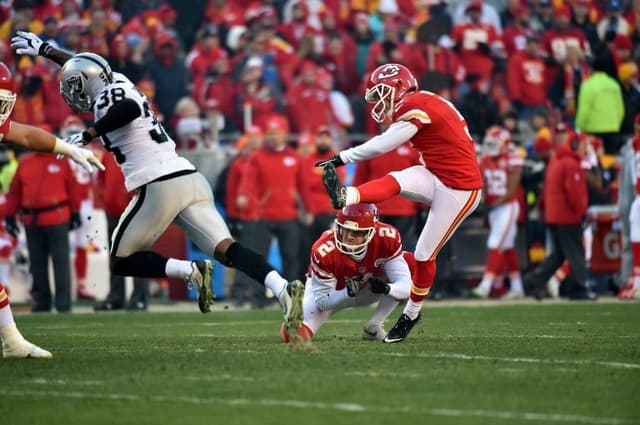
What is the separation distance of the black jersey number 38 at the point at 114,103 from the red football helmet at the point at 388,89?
1493mm

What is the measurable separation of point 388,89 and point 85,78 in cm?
206

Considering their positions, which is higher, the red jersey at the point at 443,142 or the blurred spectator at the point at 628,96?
the blurred spectator at the point at 628,96

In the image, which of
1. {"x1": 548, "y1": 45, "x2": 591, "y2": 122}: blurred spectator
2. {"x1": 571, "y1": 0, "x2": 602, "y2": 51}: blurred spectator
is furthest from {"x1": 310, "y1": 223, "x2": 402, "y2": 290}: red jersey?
{"x1": 571, "y1": 0, "x2": 602, "y2": 51}: blurred spectator

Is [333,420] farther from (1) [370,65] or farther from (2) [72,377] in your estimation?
(1) [370,65]

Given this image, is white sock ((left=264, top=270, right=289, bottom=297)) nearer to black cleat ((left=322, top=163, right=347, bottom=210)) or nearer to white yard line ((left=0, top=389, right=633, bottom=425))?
black cleat ((left=322, top=163, right=347, bottom=210))

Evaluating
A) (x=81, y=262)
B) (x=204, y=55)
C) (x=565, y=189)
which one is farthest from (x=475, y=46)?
(x=81, y=262)

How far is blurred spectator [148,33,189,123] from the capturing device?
20.1 metres

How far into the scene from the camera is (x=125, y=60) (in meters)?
19.5

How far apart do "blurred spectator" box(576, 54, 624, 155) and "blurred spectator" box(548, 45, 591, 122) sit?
3.42 ft

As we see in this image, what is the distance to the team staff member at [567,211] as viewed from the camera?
16781 millimetres

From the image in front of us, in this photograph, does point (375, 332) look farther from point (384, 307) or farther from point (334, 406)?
point (334, 406)

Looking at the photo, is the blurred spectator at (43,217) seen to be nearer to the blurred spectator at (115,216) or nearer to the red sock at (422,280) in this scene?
the blurred spectator at (115,216)

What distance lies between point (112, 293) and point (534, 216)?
18.9 ft

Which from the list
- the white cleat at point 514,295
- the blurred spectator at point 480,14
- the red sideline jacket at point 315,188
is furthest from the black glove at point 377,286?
the blurred spectator at point 480,14
